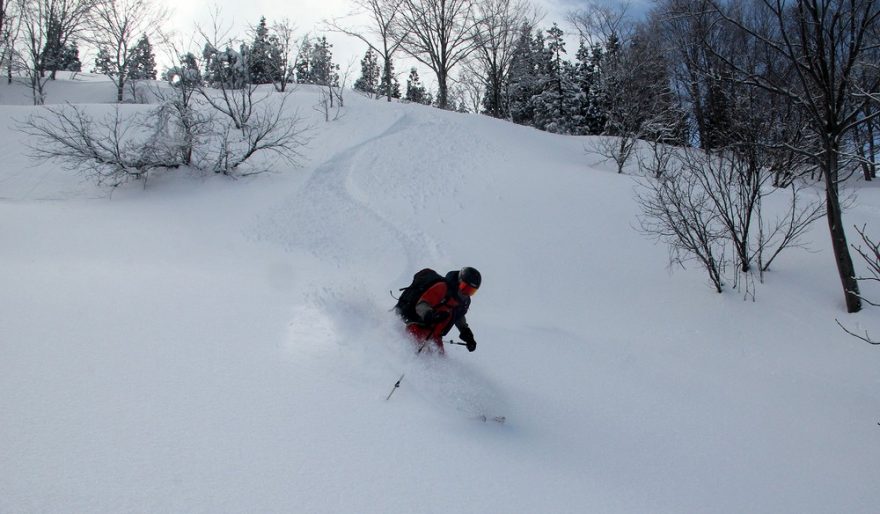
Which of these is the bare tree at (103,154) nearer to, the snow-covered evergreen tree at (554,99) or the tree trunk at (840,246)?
the tree trunk at (840,246)

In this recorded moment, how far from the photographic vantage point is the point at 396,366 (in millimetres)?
4945

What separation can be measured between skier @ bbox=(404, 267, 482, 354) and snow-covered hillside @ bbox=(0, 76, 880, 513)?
1.01 ft

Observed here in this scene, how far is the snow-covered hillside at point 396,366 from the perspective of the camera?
320 cm

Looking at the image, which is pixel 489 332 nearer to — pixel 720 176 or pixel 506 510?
pixel 506 510

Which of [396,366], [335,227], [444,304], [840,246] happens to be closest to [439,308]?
[444,304]

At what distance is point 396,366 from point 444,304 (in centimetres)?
81

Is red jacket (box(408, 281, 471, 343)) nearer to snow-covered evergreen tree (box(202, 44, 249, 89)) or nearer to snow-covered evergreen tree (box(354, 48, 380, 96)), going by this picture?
snow-covered evergreen tree (box(202, 44, 249, 89))

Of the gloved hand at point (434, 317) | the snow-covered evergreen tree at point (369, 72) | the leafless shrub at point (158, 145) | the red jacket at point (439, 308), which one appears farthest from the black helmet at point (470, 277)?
the snow-covered evergreen tree at point (369, 72)

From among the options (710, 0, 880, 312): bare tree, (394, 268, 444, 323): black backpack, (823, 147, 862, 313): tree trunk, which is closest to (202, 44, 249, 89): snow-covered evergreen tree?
(394, 268, 444, 323): black backpack

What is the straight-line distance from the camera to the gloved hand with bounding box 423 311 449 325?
4986mm

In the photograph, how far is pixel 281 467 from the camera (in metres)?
3.17

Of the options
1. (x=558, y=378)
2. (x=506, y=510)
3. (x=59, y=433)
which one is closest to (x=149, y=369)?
(x=59, y=433)

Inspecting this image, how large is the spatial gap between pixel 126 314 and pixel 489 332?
4.77 meters

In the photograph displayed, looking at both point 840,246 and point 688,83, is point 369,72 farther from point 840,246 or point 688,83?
Result: point 840,246
